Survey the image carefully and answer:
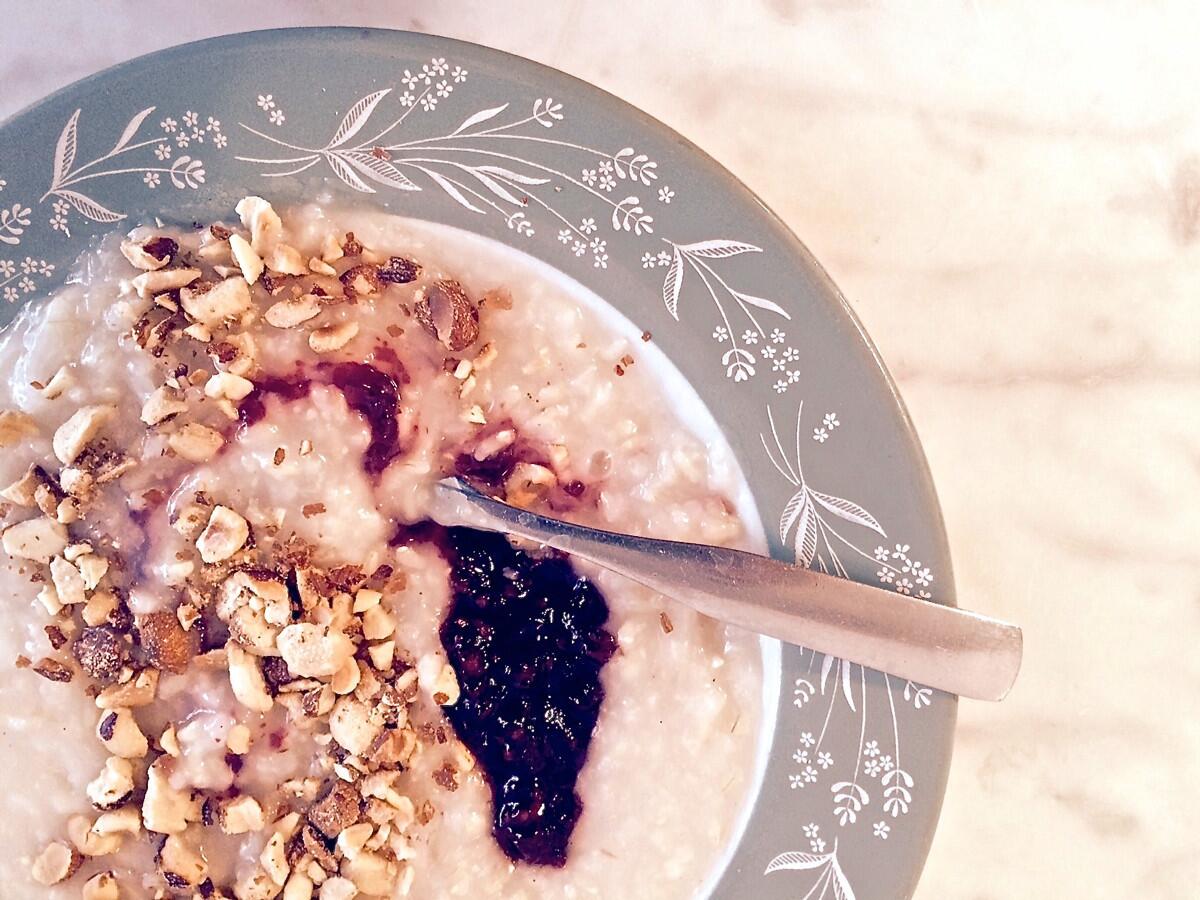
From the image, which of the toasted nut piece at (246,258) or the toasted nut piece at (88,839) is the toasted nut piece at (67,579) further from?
the toasted nut piece at (246,258)

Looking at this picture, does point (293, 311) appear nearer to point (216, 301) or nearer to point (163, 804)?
point (216, 301)

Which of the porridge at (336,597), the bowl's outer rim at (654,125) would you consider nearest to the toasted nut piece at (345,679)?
the porridge at (336,597)

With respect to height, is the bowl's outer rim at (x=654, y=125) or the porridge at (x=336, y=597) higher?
the bowl's outer rim at (x=654, y=125)

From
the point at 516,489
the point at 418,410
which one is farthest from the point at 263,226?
the point at 516,489

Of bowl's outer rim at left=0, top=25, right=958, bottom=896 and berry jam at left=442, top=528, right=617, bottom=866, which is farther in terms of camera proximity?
berry jam at left=442, top=528, right=617, bottom=866

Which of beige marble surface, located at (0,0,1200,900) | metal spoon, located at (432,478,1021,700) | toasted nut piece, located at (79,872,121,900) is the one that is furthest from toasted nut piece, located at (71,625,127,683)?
beige marble surface, located at (0,0,1200,900)

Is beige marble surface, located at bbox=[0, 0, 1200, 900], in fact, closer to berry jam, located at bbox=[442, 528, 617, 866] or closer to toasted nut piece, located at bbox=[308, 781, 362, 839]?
berry jam, located at bbox=[442, 528, 617, 866]

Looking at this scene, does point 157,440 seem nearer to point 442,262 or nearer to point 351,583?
point 351,583
